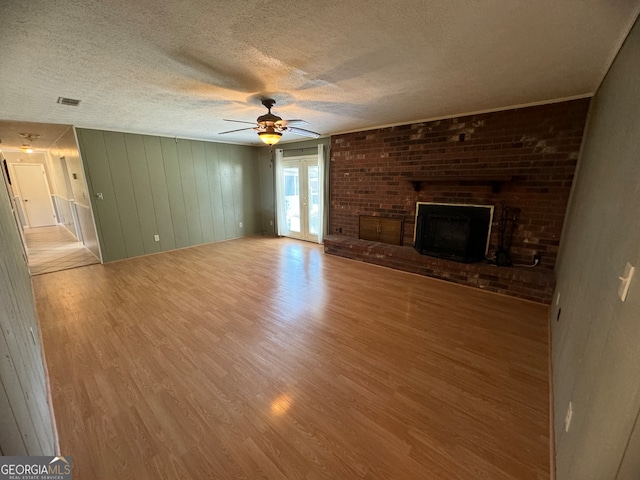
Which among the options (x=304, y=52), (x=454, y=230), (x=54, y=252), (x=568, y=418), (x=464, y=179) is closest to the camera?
(x=568, y=418)

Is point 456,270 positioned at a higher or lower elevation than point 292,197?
lower

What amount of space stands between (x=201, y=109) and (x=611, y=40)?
146 inches

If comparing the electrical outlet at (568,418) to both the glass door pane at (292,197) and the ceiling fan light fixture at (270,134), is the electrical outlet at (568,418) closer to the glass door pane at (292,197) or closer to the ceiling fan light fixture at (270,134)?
the ceiling fan light fixture at (270,134)

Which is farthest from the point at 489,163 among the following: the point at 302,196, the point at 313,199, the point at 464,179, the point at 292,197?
the point at 292,197

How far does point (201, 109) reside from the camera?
126 inches

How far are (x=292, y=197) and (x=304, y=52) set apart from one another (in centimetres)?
448

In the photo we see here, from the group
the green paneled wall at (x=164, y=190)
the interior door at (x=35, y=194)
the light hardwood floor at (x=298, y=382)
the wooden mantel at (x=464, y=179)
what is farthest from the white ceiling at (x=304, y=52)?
the interior door at (x=35, y=194)

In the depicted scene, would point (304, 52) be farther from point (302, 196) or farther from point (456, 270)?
point (302, 196)

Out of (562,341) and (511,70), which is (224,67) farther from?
(562,341)

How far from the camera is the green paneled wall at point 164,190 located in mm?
4531

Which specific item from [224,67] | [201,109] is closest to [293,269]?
[201,109]

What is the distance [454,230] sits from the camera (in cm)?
368

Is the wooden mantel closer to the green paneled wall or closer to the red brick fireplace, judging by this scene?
the red brick fireplace

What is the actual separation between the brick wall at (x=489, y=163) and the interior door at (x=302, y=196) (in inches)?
47.1
